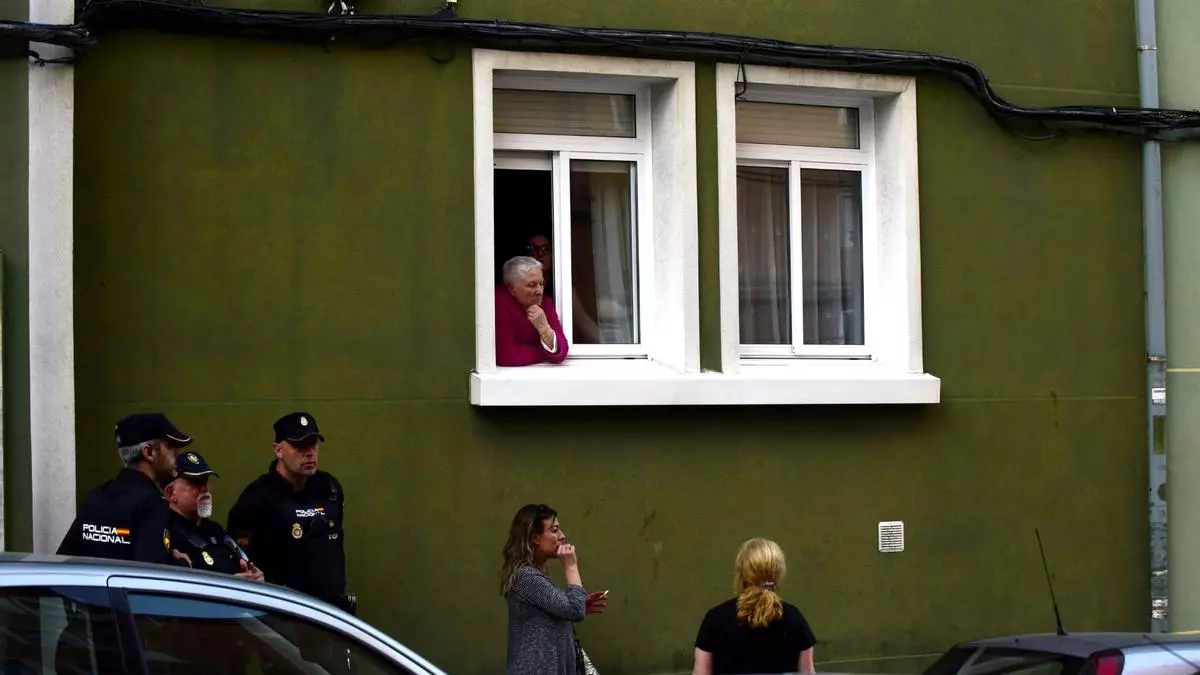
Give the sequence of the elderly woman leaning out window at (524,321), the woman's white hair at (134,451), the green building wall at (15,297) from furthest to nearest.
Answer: the elderly woman leaning out window at (524,321) → the green building wall at (15,297) → the woman's white hair at (134,451)

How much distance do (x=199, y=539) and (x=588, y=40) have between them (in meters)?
3.66

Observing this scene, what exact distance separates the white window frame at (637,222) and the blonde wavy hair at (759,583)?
192 cm

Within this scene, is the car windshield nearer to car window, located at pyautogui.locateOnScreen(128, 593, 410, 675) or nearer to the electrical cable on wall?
car window, located at pyautogui.locateOnScreen(128, 593, 410, 675)

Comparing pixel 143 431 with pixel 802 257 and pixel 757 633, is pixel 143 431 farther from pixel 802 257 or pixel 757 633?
pixel 802 257

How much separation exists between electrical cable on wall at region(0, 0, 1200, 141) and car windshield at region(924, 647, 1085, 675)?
12.9 ft

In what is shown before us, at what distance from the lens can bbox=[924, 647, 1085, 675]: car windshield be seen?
17.7 feet

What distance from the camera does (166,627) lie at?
3875 millimetres

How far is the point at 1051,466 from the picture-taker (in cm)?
940

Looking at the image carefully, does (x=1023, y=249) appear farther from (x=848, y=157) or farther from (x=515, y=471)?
(x=515, y=471)

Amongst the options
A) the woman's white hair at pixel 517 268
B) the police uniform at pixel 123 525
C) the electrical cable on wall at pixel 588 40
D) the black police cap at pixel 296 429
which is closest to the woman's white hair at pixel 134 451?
the police uniform at pixel 123 525

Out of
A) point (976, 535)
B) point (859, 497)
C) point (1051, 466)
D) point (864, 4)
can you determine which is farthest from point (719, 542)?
point (864, 4)

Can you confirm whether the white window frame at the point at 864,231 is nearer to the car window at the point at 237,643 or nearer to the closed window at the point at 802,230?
the closed window at the point at 802,230

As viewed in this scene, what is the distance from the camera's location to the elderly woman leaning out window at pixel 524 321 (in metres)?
8.56

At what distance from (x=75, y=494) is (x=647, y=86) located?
3.92 metres
